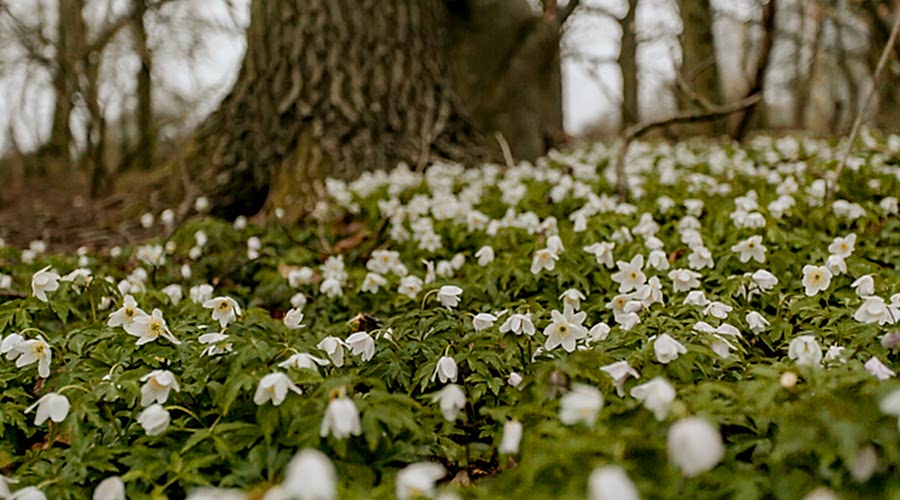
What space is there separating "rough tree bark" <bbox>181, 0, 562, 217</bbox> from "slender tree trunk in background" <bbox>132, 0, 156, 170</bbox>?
266 cm

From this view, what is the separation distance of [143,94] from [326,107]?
8167 millimetres

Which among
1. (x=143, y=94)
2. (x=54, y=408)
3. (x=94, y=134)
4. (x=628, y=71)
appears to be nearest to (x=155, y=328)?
(x=54, y=408)

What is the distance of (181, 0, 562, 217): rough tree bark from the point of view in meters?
5.81

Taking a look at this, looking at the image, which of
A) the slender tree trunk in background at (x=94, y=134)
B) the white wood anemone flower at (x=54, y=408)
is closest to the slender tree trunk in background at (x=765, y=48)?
the white wood anemone flower at (x=54, y=408)

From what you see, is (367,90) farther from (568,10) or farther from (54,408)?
(54,408)

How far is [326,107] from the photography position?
19.3 ft

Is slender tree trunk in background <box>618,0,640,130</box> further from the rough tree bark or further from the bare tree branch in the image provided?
the rough tree bark

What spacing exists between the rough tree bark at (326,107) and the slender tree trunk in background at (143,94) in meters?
2.66

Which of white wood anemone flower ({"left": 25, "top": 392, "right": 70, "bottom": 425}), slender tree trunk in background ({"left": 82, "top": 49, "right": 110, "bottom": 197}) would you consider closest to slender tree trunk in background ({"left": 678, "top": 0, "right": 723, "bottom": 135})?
slender tree trunk in background ({"left": 82, "top": 49, "right": 110, "bottom": 197})

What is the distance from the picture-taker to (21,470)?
1928 millimetres

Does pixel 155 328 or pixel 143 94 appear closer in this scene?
pixel 155 328

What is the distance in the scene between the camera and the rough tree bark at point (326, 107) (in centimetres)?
581

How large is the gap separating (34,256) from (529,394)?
366cm

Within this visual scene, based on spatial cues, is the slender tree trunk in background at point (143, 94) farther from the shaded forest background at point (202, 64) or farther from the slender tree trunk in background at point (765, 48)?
the slender tree trunk in background at point (765, 48)
